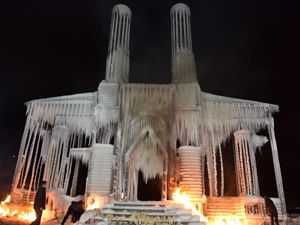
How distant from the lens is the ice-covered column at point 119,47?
74.7 ft

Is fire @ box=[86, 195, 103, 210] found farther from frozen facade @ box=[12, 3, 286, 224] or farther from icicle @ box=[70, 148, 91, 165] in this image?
icicle @ box=[70, 148, 91, 165]

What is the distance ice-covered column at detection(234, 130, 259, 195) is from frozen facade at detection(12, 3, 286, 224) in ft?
0.23

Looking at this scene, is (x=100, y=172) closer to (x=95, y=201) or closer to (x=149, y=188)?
(x=95, y=201)

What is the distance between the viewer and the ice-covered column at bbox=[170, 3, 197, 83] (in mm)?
22172

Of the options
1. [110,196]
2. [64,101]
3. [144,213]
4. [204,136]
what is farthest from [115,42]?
[144,213]

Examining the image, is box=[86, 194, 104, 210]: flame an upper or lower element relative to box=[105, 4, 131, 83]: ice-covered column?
lower

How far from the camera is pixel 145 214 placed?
10844 millimetres

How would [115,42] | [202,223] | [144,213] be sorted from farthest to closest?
[115,42] → [144,213] → [202,223]

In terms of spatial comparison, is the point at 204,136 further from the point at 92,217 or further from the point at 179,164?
the point at 92,217

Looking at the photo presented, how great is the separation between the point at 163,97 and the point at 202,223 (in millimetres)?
12129

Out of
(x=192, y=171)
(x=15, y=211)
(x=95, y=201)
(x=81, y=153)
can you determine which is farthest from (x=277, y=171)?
(x=15, y=211)

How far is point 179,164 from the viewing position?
63.5ft

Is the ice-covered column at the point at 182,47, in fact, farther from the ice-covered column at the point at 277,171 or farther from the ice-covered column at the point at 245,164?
the ice-covered column at the point at 277,171

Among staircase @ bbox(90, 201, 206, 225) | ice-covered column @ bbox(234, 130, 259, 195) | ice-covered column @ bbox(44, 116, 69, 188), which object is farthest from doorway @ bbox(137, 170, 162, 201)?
staircase @ bbox(90, 201, 206, 225)
